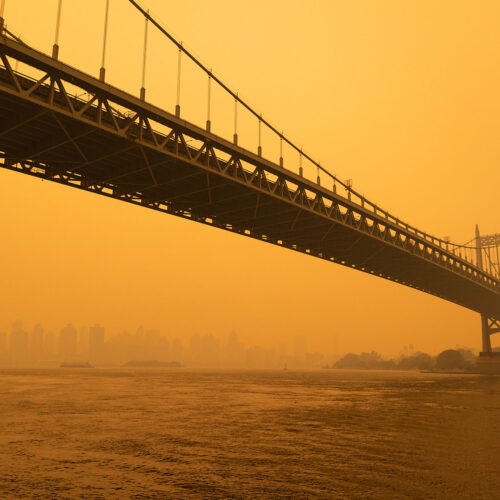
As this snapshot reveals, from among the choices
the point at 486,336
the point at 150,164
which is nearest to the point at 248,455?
the point at 150,164

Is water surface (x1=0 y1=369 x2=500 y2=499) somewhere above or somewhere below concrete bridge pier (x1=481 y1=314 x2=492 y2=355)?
below

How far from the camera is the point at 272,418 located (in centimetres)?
2066

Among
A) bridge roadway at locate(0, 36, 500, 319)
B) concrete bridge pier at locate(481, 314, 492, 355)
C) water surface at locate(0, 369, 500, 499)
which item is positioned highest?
bridge roadway at locate(0, 36, 500, 319)

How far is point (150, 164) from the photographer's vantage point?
2977 centimetres

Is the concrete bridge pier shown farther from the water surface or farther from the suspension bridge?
the water surface

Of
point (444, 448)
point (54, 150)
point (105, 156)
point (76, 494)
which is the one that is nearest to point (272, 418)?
point (444, 448)

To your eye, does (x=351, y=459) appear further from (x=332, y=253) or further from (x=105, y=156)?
(x=332, y=253)

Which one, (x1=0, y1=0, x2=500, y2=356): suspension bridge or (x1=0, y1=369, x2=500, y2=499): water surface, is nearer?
(x1=0, y1=369, x2=500, y2=499): water surface

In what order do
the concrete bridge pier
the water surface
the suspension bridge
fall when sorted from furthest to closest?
the concrete bridge pier → the suspension bridge → the water surface

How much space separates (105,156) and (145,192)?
24.2 ft

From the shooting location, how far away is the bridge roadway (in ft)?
74.9

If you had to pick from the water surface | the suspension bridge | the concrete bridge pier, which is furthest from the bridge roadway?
the concrete bridge pier

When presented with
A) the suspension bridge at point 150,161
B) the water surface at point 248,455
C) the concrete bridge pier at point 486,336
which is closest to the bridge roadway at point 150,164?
the suspension bridge at point 150,161

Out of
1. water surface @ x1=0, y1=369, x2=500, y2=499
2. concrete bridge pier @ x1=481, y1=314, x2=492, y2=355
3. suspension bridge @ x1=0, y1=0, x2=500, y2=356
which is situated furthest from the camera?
concrete bridge pier @ x1=481, y1=314, x2=492, y2=355
